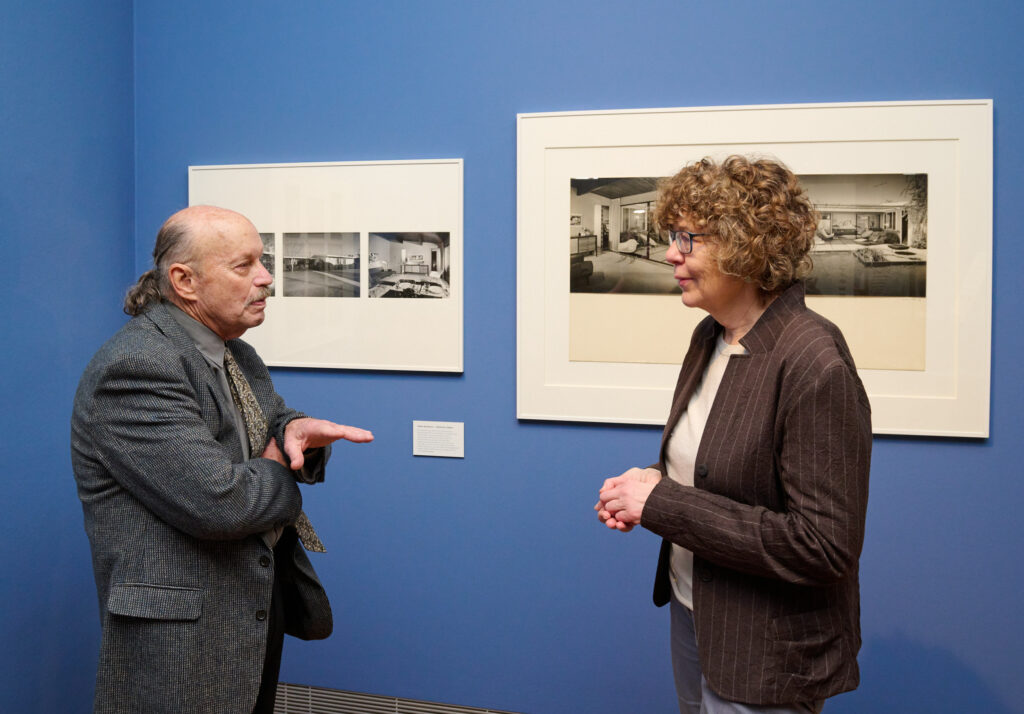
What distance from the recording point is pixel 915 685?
238 centimetres

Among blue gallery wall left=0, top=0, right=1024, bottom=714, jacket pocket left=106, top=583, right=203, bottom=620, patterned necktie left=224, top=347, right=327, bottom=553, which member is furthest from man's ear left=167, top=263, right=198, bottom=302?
blue gallery wall left=0, top=0, right=1024, bottom=714

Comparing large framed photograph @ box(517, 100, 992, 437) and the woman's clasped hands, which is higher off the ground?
large framed photograph @ box(517, 100, 992, 437)

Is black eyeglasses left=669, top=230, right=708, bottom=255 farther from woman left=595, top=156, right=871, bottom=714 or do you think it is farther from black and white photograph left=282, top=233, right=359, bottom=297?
black and white photograph left=282, top=233, right=359, bottom=297

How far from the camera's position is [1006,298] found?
2252 millimetres

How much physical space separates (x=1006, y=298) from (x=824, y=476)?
1411 mm

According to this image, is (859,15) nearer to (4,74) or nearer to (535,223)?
(535,223)

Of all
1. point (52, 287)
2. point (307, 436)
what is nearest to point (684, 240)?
point (307, 436)

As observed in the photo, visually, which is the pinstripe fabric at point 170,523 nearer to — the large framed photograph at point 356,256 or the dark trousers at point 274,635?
the dark trousers at point 274,635

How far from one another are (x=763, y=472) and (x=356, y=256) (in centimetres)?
172

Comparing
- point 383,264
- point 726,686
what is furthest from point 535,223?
point 726,686

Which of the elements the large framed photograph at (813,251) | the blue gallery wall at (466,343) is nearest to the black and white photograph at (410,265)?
the blue gallery wall at (466,343)

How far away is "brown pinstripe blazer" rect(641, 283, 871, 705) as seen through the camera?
1.28 meters

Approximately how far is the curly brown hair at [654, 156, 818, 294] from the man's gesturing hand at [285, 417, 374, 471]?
2.71ft

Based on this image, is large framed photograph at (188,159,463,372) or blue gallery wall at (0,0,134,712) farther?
large framed photograph at (188,159,463,372)
